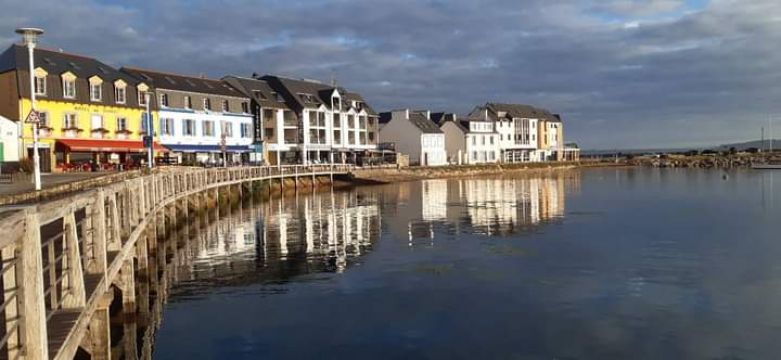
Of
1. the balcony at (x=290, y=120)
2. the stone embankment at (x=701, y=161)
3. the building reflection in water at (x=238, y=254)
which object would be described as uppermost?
the balcony at (x=290, y=120)

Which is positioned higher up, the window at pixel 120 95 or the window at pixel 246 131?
the window at pixel 120 95

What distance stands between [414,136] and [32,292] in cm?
9656

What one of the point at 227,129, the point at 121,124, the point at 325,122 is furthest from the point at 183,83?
the point at 325,122

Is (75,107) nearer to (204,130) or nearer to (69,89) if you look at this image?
(69,89)

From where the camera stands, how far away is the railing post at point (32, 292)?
5406 mm

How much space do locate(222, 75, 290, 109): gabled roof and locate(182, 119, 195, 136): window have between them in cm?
1181

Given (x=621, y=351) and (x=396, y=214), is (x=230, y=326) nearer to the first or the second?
(x=621, y=351)

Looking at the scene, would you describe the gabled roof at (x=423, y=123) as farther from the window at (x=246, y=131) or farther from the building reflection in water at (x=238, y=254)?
the building reflection in water at (x=238, y=254)

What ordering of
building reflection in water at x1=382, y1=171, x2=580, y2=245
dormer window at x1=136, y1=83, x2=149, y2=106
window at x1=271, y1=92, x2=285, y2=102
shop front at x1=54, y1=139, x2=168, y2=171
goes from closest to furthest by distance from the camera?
1. building reflection in water at x1=382, y1=171, x2=580, y2=245
2. shop front at x1=54, y1=139, x2=168, y2=171
3. dormer window at x1=136, y1=83, x2=149, y2=106
4. window at x1=271, y1=92, x2=285, y2=102

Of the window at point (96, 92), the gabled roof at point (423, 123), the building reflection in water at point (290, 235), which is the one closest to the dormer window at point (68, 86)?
the window at point (96, 92)

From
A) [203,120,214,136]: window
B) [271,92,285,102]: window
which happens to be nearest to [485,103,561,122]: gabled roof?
[271,92,285,102]: window

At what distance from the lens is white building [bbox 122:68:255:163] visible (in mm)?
60781

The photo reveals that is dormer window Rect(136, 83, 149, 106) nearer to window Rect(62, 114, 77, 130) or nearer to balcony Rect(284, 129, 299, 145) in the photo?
window Rect(62, 114, 77, 130)

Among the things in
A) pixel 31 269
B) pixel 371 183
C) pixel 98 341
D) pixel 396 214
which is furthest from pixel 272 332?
pixel 371 183
